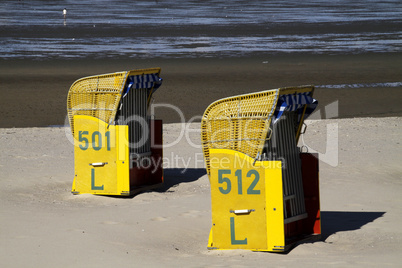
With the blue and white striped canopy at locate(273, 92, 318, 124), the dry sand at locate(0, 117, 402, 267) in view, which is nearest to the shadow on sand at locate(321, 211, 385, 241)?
the dry sand at locate(0, 117, 402, 267)

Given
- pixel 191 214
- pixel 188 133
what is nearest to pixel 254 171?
pixel 191 214

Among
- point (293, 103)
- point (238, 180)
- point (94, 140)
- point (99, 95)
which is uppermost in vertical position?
point (99, 95)

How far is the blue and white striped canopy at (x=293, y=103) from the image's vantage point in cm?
821

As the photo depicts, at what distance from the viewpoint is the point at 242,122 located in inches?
329

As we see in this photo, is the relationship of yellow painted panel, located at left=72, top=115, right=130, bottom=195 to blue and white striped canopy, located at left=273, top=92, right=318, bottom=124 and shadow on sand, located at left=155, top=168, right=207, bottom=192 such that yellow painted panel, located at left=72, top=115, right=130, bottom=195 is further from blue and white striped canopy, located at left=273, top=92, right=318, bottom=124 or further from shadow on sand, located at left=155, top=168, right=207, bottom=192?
blue and white striped canopy, located at left=273, top=92, right=318, bottom=124

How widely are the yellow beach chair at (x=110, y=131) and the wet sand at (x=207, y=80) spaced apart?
7460 millimetres

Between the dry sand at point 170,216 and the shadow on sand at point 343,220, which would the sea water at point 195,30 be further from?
the shadow on sand at point 343,220

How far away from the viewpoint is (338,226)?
9352mm

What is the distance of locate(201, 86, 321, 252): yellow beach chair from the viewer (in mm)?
8125

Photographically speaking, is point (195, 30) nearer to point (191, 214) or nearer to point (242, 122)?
point (191, 214)

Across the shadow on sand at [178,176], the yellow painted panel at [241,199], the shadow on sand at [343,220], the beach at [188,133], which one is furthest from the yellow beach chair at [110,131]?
the shadow on sand at [343,220]

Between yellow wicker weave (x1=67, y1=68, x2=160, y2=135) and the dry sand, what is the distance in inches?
48.4

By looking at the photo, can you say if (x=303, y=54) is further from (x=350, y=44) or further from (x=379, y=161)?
(x=379, y=161)

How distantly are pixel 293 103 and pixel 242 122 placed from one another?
1.94 ft
